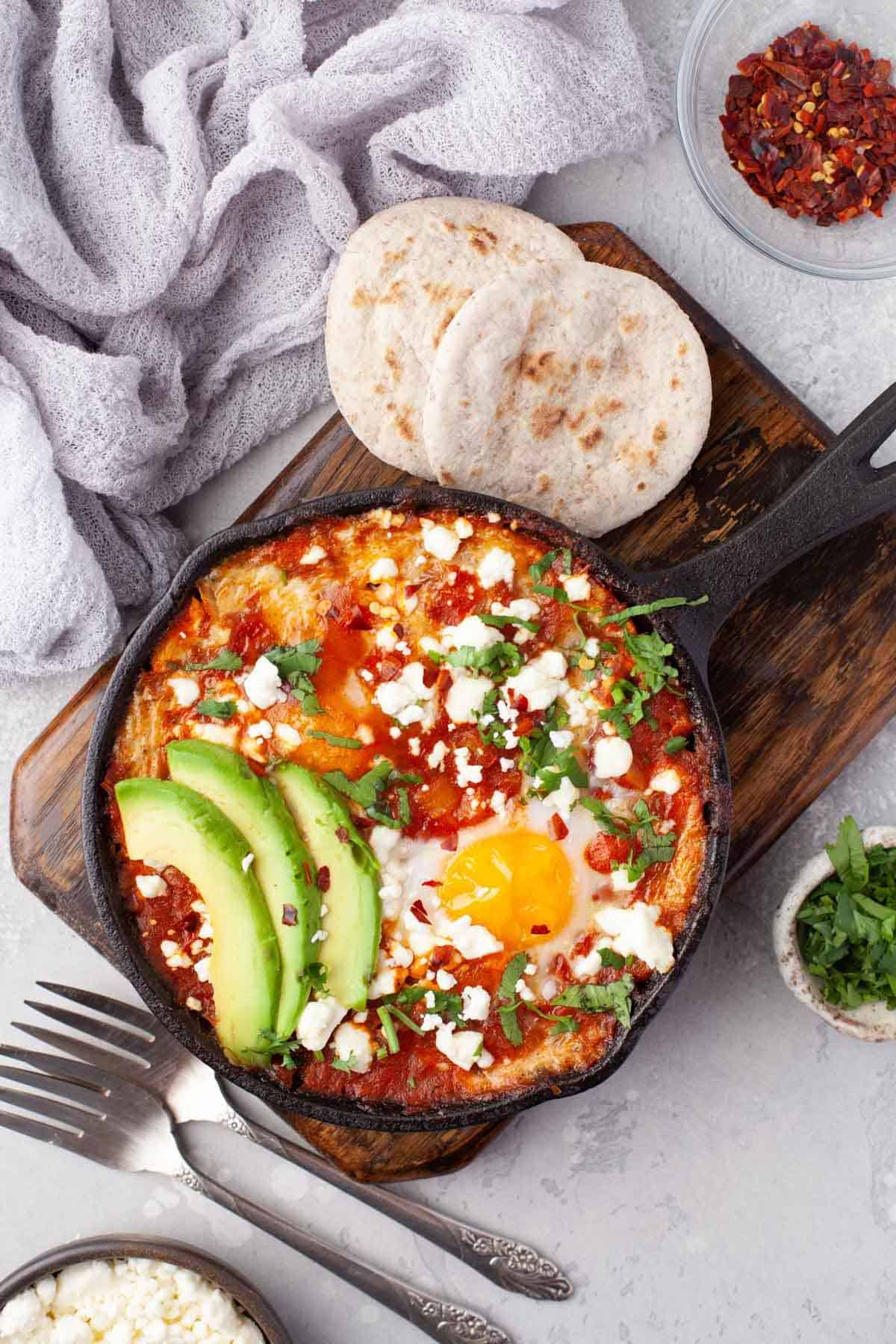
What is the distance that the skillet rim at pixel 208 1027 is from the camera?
2.88 m

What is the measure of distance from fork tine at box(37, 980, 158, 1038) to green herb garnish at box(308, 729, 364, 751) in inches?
51.3

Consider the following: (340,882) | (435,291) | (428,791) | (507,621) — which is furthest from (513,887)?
(435,291)

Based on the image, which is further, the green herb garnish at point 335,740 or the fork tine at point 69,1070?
the fork tine at point 69,1070

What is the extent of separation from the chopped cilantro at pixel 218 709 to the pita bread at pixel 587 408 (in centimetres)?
91

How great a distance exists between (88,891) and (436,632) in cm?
143

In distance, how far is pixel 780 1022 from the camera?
148 inches

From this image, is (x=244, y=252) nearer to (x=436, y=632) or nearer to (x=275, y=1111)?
(x=436, y=632)

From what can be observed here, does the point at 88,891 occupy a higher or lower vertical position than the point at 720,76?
lower

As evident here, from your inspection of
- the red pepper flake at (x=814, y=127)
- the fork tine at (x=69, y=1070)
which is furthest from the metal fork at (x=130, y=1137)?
the red pepper flake at (x=814, y=127)

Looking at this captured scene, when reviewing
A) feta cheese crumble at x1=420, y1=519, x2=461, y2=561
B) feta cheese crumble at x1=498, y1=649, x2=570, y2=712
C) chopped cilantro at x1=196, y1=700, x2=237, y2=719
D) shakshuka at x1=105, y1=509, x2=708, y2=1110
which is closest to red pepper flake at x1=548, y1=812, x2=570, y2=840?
shakshuka at x1=105, y1=509, x2=708, y2=1110

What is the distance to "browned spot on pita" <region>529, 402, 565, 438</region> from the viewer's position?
3311mm

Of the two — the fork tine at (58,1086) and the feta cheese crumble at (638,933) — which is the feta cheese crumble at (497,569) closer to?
the feta cheese crumble at (638,933)

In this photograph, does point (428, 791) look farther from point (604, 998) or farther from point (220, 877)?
point (604, 998)

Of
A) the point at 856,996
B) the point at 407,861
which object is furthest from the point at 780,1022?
the point at 407,861
